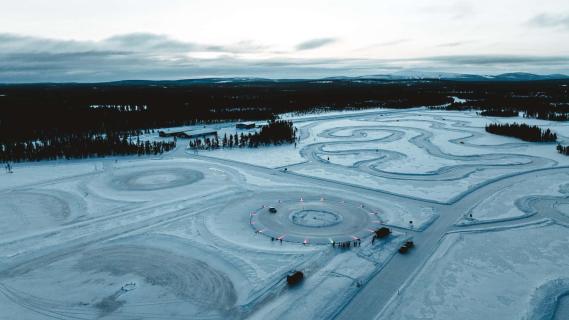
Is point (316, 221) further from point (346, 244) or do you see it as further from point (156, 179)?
Answer: point (156, 179)

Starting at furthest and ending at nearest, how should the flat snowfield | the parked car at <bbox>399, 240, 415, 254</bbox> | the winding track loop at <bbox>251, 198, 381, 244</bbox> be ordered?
the winding track loop at <bbox>251, 198, 381, 244</bbox> < the parked car at <bbox>399, 240, 415, 254</bbox> < the flat snowfield

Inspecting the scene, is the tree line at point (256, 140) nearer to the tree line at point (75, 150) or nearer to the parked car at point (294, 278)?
the tree line at point (75, 150)

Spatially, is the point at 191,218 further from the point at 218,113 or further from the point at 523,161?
the point at 218,113

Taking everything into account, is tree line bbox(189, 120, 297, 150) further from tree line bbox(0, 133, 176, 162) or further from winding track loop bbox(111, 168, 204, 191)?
winding track loop bbox(111, 168, 204, 191)

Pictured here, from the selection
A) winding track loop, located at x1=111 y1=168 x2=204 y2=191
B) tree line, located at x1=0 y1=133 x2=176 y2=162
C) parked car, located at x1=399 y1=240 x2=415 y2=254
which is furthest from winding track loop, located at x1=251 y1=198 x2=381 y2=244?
tree line, located at x1=0 y1=133 x2=176 y2=162

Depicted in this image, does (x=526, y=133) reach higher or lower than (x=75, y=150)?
lower

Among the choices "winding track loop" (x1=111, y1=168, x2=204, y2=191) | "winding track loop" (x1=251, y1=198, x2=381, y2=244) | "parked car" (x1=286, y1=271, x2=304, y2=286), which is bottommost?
"parked car" (x1=286, y1=271, x2=304, y2=286)

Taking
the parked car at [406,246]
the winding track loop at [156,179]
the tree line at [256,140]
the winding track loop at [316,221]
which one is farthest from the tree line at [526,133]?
the winding track loop at [156,179]

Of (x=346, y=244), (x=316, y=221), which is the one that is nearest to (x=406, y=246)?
(x=346, y=244)

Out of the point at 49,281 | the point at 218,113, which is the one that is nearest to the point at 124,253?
the point at 49,281

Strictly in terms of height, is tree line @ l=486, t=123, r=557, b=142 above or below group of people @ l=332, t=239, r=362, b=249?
above
